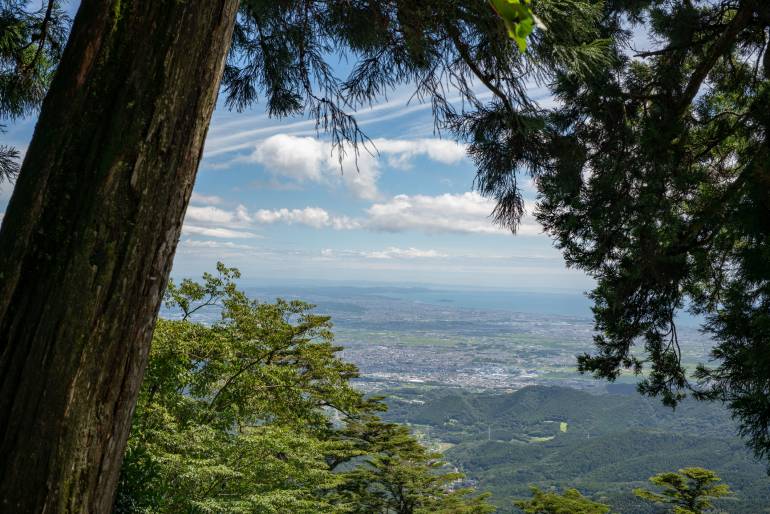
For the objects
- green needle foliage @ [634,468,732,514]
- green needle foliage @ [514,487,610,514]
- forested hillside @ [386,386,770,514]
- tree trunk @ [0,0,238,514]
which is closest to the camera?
tree trunk @ [0,0,238,514]

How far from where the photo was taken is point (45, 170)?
0.82m

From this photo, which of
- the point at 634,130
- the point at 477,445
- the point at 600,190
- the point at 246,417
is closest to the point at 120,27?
the point at 600,190

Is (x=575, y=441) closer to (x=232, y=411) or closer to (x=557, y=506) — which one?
(x=557, y=506)

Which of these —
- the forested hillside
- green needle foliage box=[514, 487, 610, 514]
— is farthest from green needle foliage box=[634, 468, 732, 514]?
the forested hillside

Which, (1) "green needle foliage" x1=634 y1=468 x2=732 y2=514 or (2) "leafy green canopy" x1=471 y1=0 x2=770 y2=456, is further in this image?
(1) "green needle foliage" x1=634 y1=468 x2=732 y2=514

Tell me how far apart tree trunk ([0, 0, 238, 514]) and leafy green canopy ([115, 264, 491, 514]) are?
342cm

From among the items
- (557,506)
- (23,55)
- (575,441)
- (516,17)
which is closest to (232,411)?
(23,55)

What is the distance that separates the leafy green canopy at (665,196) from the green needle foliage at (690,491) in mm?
8190

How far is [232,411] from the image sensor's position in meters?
6.39

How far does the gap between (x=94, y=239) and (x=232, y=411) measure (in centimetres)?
609

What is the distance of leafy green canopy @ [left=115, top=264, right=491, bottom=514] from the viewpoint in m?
4.97

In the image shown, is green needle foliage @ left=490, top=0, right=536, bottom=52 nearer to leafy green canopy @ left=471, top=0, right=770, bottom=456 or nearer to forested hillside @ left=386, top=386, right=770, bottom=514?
leafy green canopy @ left=471, top=0, right=770, bottom=456

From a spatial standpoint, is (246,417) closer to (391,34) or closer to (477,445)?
(391,34)

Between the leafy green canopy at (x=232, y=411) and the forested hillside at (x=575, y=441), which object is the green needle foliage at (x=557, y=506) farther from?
the forested hillside at (x=575, y=441)
